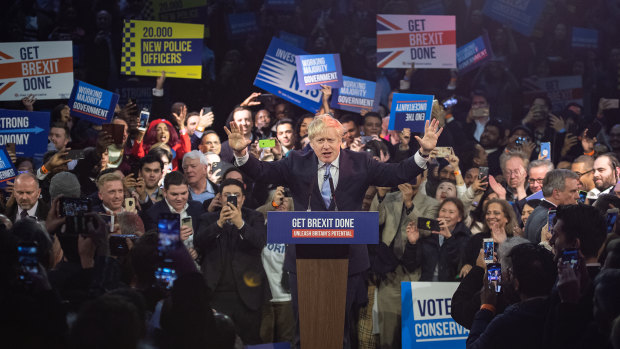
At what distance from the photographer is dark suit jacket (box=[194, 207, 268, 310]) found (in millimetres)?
5504

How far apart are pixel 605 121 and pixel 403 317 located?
5449 millimetres

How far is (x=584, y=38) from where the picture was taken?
1180 centimetres

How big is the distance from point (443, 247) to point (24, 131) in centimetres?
407

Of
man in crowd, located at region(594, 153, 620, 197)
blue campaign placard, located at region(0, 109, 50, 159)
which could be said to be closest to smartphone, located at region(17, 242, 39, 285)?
blue campaign placard, located at region(0, 109, 50, 159)

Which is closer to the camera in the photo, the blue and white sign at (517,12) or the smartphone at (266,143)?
the smartphone at (266,143)

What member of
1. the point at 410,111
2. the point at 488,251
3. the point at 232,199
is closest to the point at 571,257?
the point at 488,251

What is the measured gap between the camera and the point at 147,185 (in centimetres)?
673

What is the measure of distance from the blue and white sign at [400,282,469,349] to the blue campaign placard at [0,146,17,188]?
3.51 meters

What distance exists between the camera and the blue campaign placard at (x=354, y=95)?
8930 millimetres

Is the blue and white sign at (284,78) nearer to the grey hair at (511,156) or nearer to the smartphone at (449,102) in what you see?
the smartphone at (449,102)

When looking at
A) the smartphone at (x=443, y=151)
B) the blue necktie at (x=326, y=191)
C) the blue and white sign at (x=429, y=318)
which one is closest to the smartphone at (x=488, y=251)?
the blue necktie at (x=326, y=191)

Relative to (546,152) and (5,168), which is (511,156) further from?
(5,168)

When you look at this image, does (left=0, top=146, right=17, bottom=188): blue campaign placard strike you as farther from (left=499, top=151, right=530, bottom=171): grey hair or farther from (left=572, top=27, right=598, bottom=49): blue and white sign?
(left=572, top=27, right=598, bottom=49): blue and white sign

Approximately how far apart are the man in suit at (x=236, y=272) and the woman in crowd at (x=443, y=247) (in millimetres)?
1340
